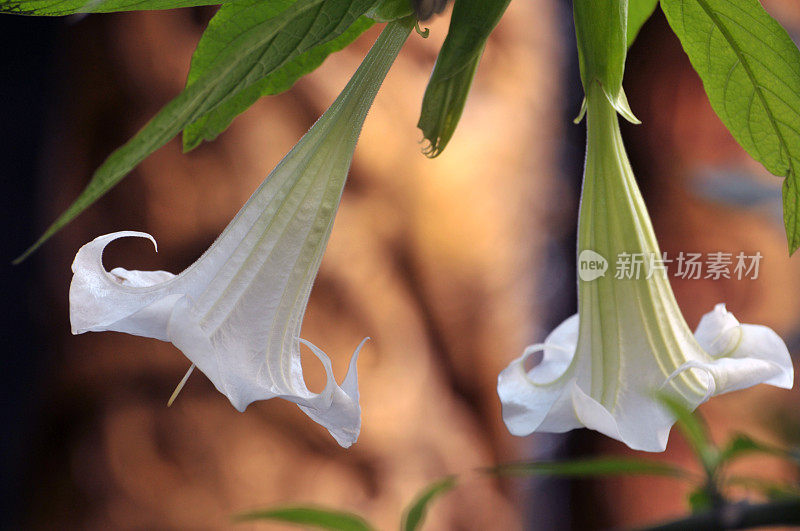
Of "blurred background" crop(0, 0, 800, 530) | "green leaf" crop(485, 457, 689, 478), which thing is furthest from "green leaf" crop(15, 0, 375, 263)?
"blurred background" crop(0, 0, 800, 530)

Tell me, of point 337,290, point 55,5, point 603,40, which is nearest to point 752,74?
point 603,40

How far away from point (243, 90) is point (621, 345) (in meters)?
0.22

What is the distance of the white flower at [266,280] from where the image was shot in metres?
0.27

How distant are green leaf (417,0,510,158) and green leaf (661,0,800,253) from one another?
9cm

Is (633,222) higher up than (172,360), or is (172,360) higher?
(633,222)

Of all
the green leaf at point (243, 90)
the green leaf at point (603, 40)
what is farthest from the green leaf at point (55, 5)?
the green leaf at point (603, 40)

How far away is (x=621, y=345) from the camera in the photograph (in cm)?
33

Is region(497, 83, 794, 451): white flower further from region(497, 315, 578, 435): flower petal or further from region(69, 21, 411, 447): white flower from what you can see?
region(69, 21, 411, 447): white flower

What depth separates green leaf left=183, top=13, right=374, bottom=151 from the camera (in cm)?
26

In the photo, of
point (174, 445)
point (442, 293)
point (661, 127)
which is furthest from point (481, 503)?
point (661, 127)

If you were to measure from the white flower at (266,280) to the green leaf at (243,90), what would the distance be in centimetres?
2

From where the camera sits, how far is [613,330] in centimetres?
33

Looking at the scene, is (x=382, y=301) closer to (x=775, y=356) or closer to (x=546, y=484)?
(x=546, y=484)

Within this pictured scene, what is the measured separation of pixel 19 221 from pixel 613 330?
1.07 metres
